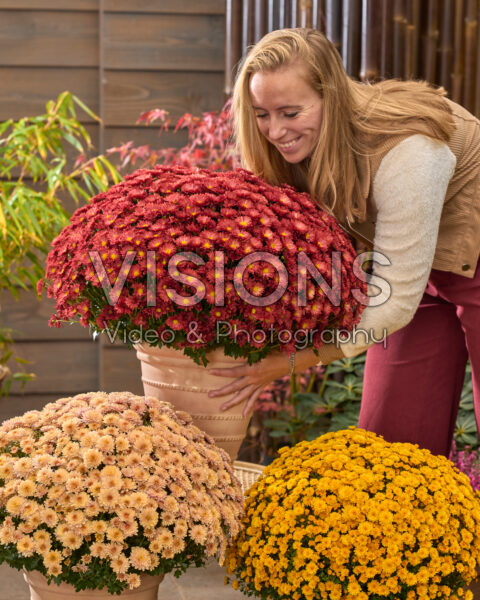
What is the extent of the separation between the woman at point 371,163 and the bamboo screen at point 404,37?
103 cm

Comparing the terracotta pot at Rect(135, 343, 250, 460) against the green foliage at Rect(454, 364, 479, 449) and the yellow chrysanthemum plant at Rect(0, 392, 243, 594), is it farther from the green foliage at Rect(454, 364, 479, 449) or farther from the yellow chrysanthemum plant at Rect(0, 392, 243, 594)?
the green foliage at Rect(454, 364, 479, 449)

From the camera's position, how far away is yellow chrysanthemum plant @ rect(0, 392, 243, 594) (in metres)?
1.19

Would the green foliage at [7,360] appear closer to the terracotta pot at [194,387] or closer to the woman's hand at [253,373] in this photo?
the terracotta pot at [194,387]

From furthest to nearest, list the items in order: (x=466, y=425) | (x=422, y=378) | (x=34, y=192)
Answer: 1. (x=466, y=425)
2. (x=34, y=192)
3. (x=422, y=378)

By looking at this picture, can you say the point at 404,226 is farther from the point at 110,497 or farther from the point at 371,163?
the point at 110,497

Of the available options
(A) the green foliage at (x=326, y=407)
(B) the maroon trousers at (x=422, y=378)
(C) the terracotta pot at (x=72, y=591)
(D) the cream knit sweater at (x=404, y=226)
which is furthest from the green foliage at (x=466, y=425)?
(C) the terracotta pot at (x=72, y=591)

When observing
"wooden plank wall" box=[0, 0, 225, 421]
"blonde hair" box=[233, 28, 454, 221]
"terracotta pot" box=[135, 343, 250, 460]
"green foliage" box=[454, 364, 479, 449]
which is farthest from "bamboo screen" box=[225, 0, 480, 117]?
"terracotta pot" box=[135, 343, 250, 460]

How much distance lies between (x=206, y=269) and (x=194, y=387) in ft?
0.92

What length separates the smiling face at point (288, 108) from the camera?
142 cm

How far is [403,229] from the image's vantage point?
1415 mm

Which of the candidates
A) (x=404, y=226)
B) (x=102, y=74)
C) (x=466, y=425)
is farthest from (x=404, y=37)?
(x=404, y=226)

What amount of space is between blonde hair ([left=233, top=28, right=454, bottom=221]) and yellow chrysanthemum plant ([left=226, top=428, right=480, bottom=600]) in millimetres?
501

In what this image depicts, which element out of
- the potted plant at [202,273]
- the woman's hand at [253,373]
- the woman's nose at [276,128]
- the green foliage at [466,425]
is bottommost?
the green foliage at [466,425]

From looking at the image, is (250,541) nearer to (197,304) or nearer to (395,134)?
(197,304)
